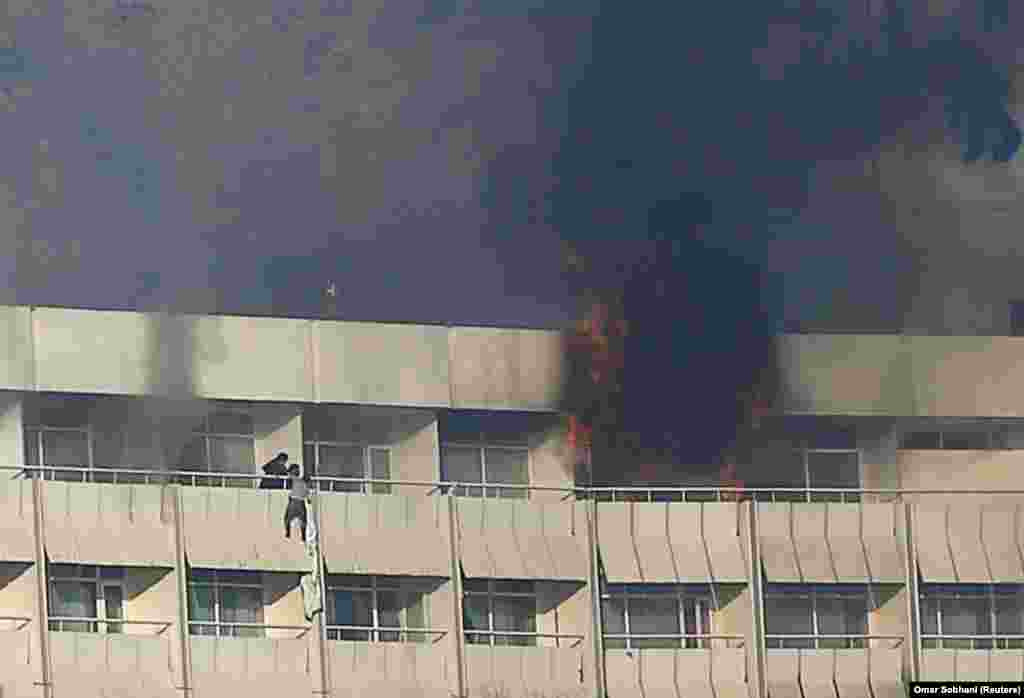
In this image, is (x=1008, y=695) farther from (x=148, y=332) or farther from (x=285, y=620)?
(x=148, y=332)

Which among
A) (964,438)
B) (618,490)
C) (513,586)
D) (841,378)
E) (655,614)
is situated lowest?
(655,614)

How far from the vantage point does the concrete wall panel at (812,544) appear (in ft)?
149

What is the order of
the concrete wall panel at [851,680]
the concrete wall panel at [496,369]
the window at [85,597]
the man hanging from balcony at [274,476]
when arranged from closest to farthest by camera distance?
the window at [85,597], the man hanging from balcony at [274,476], the concrete wall panel at [496,369], the concrete wall panel at [851,680]

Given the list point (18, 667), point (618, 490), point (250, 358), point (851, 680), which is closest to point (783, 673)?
point (851, 680)

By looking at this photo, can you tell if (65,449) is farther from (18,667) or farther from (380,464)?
(380,464)

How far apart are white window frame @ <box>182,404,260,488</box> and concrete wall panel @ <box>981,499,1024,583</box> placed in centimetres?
1218

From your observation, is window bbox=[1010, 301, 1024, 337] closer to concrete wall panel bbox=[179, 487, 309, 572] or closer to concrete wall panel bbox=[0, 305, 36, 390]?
concrete wall panel bbox=[179, 487, 309, 572]

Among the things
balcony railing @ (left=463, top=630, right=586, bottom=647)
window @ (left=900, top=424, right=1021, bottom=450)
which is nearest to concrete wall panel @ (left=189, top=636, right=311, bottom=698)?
balcony railing @ (left=463, top=630, right=586, bottom=647)

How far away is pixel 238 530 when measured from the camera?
41.2 metres

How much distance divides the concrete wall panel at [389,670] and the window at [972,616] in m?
8.54

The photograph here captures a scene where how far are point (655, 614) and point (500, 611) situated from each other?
8.78 ft

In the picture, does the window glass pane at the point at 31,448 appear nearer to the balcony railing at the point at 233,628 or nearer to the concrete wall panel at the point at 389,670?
the balcony railing at the point at 233,628

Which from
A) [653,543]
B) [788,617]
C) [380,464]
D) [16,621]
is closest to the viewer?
[16,621]

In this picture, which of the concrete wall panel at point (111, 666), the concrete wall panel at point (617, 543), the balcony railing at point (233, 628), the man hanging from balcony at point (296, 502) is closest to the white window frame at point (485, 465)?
the concrete wall panel at point (617, 543)
